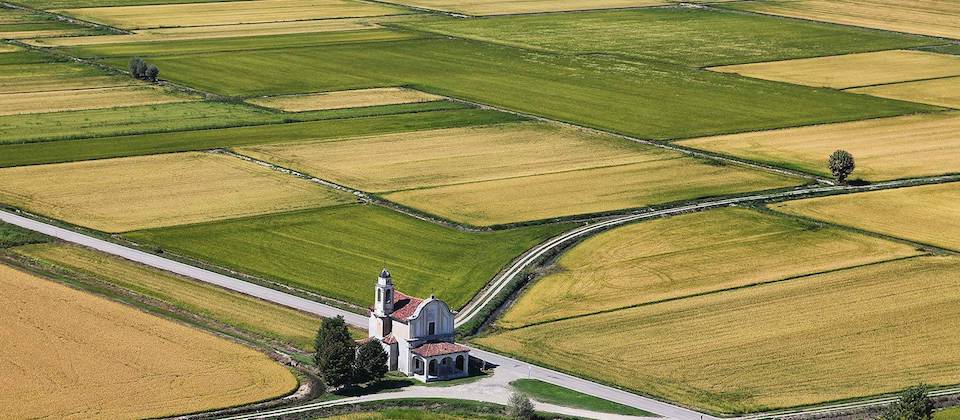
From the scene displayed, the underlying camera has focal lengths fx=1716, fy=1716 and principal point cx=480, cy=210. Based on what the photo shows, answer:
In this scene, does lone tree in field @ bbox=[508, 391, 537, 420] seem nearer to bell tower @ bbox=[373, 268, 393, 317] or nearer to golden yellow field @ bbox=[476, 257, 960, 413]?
golden yellow field @ bbox=[476, 257, 960, 413]

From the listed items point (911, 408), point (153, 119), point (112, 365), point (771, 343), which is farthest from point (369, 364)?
point (153, 119)

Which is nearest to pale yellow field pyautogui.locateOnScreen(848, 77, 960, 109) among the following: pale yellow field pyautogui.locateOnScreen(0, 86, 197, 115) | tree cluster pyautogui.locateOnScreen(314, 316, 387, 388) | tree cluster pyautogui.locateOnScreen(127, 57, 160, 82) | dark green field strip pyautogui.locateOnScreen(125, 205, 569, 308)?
dark green field strip pyautogui.locateOnScreen(125, 205, 569, 308)

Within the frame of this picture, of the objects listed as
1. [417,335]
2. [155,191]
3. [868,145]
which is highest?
[868,145]

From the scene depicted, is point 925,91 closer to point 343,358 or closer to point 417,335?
point 417,335

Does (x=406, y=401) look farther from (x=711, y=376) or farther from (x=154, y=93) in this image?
(x=154, y=93)

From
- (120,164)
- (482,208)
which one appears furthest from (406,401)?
(120,164)

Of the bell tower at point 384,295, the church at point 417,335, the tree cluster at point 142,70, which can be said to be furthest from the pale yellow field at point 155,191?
the tree cluster at point 142,70
